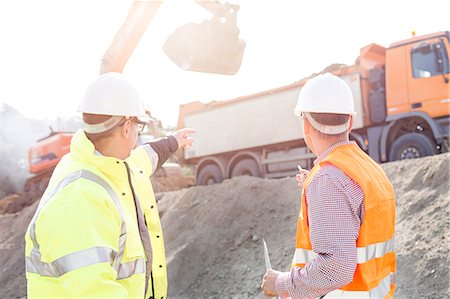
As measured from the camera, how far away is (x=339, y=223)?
84.0 inches

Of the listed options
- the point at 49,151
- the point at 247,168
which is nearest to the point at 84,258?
the point at 247,168

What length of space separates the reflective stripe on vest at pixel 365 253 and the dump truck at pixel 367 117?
8510 millimetres

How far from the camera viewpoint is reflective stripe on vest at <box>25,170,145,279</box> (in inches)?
72.7

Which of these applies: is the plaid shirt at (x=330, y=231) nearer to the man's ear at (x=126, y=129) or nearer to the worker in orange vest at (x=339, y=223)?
the worker in orange vest at (x=339, y=223)

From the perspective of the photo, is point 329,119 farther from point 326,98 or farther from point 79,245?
point 79,245

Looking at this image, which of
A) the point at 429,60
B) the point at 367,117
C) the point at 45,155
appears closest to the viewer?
the point at 429,60

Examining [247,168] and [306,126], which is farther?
[247,168]

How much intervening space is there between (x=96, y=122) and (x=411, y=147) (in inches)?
369

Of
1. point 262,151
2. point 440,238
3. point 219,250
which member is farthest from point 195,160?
point 440,238

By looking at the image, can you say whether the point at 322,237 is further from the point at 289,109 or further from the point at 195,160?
the point at 195,160

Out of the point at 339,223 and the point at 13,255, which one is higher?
the point at 339,223

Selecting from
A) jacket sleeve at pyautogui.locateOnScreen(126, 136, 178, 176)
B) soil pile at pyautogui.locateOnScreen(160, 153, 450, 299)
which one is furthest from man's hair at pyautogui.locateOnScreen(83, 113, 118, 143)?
soil pile at pyautogui.locateOnScreen(160, 153, 450, 299)

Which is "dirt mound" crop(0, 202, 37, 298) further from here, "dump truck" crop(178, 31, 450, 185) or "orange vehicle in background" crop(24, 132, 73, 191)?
"dump truck" crop(178, 31, 450, 185)

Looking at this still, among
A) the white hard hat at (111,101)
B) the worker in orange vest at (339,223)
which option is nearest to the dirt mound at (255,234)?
the worker in orange vest at (339,223)
